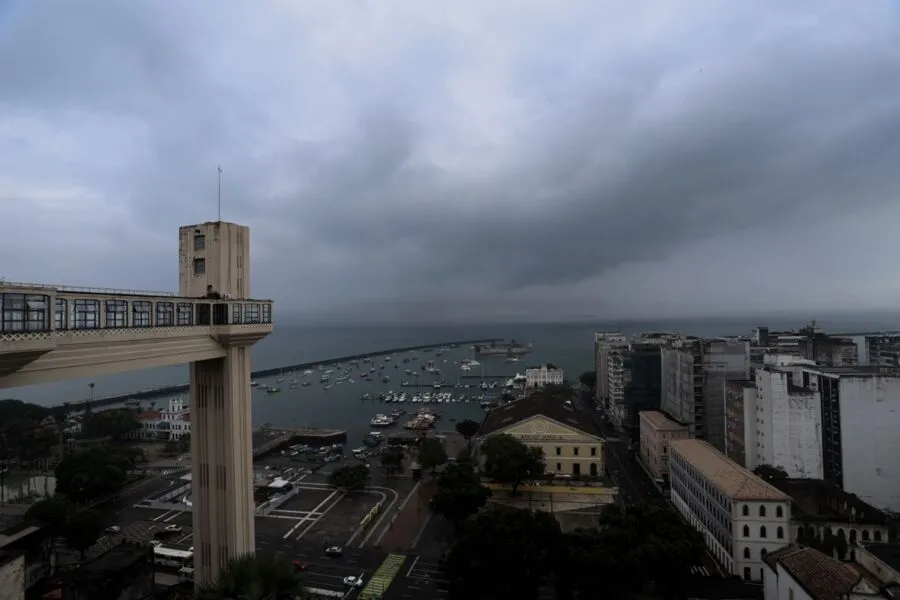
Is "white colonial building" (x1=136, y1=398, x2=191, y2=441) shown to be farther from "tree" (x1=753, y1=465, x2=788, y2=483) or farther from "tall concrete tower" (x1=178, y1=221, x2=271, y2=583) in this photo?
"tree" (x1=753, y1=465, x2=788, y2=483)

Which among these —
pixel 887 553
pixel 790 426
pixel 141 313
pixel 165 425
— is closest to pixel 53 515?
pixel 141 313

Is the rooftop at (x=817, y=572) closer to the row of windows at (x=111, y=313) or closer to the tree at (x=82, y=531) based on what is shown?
the row of windows at (x=111, y=313)

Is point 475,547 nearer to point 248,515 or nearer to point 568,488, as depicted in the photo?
point 248,515

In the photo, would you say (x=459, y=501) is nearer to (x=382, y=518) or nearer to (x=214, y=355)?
(x=382, y=518)

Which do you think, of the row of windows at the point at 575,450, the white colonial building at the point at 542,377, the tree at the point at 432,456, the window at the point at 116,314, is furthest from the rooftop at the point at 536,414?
the white colonial building at the point at 542,377

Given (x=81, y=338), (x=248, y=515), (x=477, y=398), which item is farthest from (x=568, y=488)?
(x=477, y=398)

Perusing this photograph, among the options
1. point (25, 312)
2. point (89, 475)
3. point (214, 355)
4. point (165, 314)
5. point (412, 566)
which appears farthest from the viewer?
point (89, 475)
